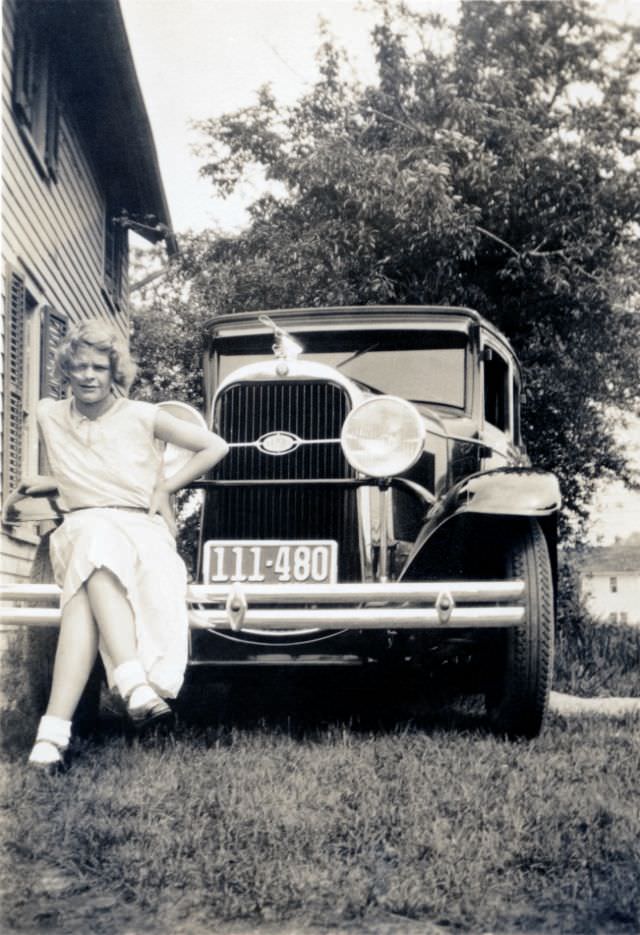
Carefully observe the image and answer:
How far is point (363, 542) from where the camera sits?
3354 millimetres

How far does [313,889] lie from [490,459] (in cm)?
240

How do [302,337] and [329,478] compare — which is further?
[302,337]

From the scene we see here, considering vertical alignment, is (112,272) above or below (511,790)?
above

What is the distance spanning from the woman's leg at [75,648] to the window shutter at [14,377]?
1777 millimetres

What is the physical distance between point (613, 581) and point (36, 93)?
8.27 metres

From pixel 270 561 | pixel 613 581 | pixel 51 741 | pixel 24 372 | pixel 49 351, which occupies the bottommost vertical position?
pixel 613 581

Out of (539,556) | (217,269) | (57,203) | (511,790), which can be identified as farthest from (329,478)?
(57,203)

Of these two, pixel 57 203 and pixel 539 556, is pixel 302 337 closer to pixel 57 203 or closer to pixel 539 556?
pixel 539 556

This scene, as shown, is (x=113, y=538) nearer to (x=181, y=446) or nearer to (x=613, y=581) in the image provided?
(x=181, y=446)

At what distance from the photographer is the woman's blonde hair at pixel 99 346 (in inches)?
108

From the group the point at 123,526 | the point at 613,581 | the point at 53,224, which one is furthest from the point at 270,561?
the point at 613,581

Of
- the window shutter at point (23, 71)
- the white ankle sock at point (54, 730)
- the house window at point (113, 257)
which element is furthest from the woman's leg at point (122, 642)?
the house window at point (113, 257)

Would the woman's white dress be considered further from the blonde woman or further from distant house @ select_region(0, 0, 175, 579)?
distant house @ select_region(0, 0, 175, 579)

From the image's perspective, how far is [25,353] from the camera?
5.30 m
